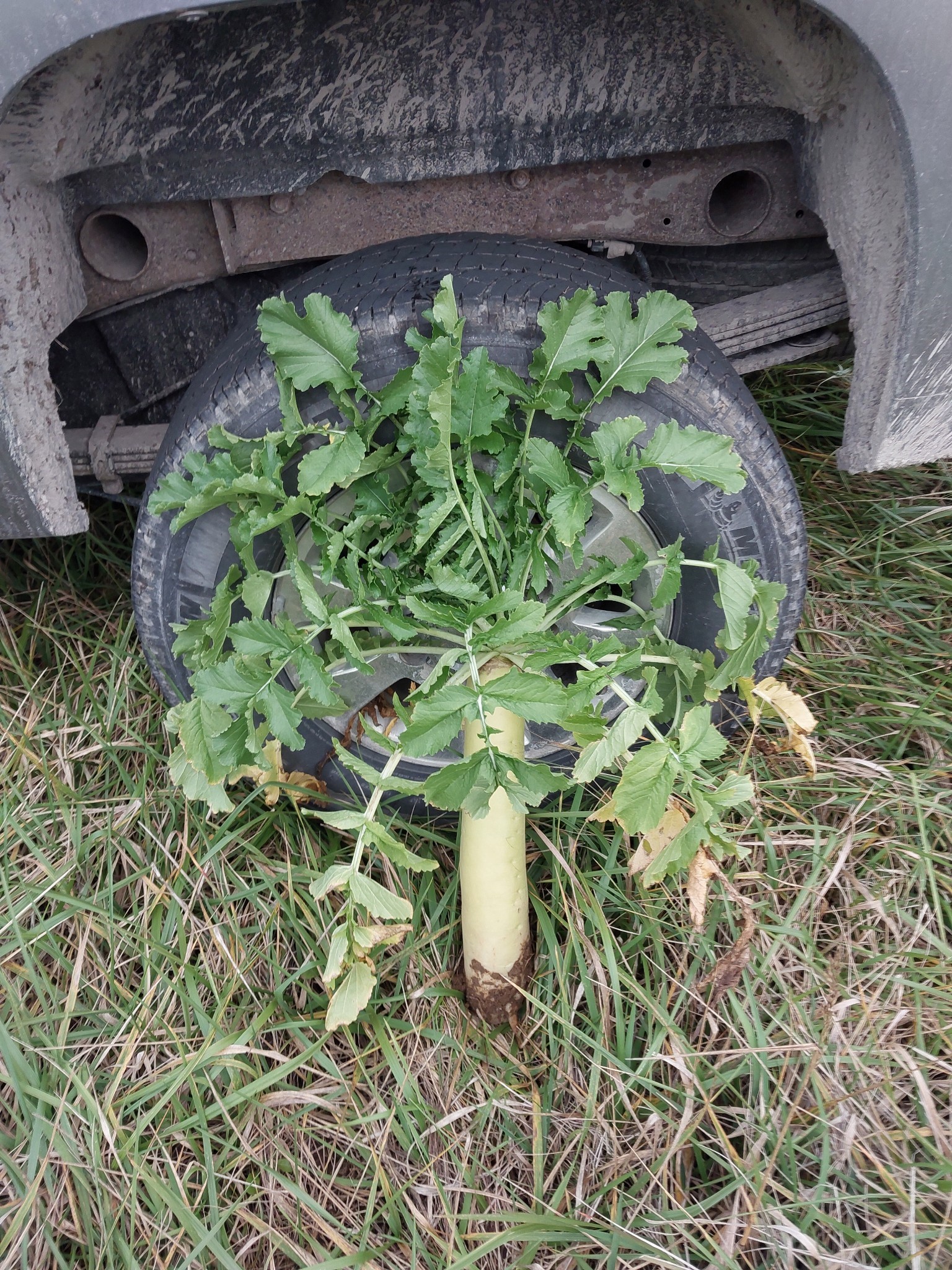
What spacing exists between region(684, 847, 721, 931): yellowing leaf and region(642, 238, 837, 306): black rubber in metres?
1.24

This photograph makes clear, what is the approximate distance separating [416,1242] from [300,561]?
107 centimetres

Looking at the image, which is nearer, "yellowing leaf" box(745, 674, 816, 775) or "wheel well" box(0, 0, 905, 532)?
"wheel well" box(0, 0, 905, 532)

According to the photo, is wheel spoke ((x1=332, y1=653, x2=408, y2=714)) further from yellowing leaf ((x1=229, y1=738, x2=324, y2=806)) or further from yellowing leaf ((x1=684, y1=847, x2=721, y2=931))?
yellowing leaf ((x1=684, y1=847, x2=721, y2=931))

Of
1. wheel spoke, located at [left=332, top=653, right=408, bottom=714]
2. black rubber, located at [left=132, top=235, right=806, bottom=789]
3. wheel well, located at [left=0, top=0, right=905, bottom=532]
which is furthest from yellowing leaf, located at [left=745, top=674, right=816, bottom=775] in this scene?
wheel spoke, located at [left=332, top=653, right=408, bottom=714]

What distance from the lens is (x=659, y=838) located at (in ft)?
4.81

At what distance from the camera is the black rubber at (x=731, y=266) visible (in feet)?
6.55

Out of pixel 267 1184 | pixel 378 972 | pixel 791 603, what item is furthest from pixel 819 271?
pixel 267 1184

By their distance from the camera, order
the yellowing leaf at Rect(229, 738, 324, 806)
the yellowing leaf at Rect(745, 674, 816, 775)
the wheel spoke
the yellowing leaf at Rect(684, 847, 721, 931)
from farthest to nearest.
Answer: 1. the wheel spoke
2. the yellowing leaf at Rect(229, 738, 324, 806)
3. the yellowing leaf at Rect(745, 674, 816, 775)
4. the yellowing leaf at Rect(684, 847, 721, 931)

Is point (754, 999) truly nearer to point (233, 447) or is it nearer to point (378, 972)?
point (378, 972)

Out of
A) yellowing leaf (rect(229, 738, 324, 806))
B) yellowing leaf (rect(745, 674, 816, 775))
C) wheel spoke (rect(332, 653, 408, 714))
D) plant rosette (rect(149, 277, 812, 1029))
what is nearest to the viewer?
plant rosette (rect(149, 277, 812, 1029))

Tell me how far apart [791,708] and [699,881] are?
35cm

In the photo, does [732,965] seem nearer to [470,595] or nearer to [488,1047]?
[488,1047]

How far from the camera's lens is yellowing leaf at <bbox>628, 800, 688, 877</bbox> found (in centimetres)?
144

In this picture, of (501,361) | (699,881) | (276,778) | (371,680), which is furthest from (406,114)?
(699,881)
